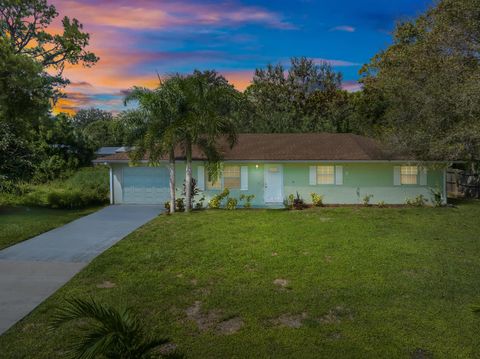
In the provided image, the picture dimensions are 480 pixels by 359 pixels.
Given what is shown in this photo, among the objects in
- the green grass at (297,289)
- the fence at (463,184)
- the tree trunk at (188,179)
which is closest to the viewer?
the green grass at (297,289)

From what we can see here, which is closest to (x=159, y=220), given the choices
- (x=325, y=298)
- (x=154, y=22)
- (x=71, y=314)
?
(x=154, y=22)

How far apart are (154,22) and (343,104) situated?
1019 inches

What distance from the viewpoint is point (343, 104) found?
3769 centimetres

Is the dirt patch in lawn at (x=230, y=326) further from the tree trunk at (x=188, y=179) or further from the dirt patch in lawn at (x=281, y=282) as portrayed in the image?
the tree trunk at (x=188, y=179)

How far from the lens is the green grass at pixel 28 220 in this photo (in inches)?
505

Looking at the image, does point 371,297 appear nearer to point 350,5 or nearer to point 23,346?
point 23,346

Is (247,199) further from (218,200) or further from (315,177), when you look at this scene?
(315,177)

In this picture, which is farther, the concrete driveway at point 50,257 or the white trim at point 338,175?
the white trim at point 338,175

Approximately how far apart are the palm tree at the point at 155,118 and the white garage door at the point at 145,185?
3.50 m

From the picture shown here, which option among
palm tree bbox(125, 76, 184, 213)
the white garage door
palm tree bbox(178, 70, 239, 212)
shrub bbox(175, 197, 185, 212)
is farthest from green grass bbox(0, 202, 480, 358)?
the white garage door

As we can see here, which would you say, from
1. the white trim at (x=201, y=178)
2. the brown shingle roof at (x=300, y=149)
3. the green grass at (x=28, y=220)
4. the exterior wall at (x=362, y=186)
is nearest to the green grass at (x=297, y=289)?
the green grass at (x=28, y=220)

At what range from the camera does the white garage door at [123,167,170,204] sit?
66.9ft

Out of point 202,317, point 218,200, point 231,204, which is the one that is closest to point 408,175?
A: point 231,204

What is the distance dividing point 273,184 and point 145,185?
6.60 meters
